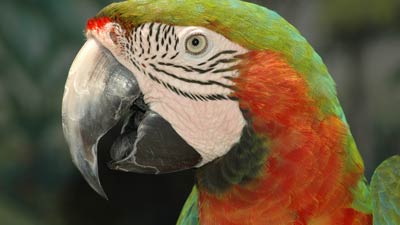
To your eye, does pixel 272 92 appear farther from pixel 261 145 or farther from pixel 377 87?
pixel 377 87

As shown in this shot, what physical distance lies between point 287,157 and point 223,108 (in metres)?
0.15

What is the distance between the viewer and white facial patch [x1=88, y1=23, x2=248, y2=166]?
1.16 meters

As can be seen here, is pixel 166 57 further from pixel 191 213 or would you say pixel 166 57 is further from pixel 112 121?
pixel 191 213

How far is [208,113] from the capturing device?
1.20 metres

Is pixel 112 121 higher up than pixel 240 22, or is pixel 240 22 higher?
pixel 240 22

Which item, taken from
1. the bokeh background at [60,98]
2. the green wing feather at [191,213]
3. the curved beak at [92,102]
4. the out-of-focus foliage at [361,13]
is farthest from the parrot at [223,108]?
the out-of-focus foliage at [361,13]

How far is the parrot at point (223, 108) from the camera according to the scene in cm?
115

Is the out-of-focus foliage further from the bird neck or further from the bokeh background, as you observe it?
the bird neck

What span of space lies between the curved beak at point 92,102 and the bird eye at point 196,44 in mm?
122

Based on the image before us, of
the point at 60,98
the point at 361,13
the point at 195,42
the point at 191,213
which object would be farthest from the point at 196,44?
the point at 361,13

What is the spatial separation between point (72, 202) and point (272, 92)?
1789 mm

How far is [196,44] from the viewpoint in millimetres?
1170

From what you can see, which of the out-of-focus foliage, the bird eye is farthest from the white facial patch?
the out-of-focus foliage

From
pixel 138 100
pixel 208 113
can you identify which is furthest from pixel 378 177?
pixel 138 100
